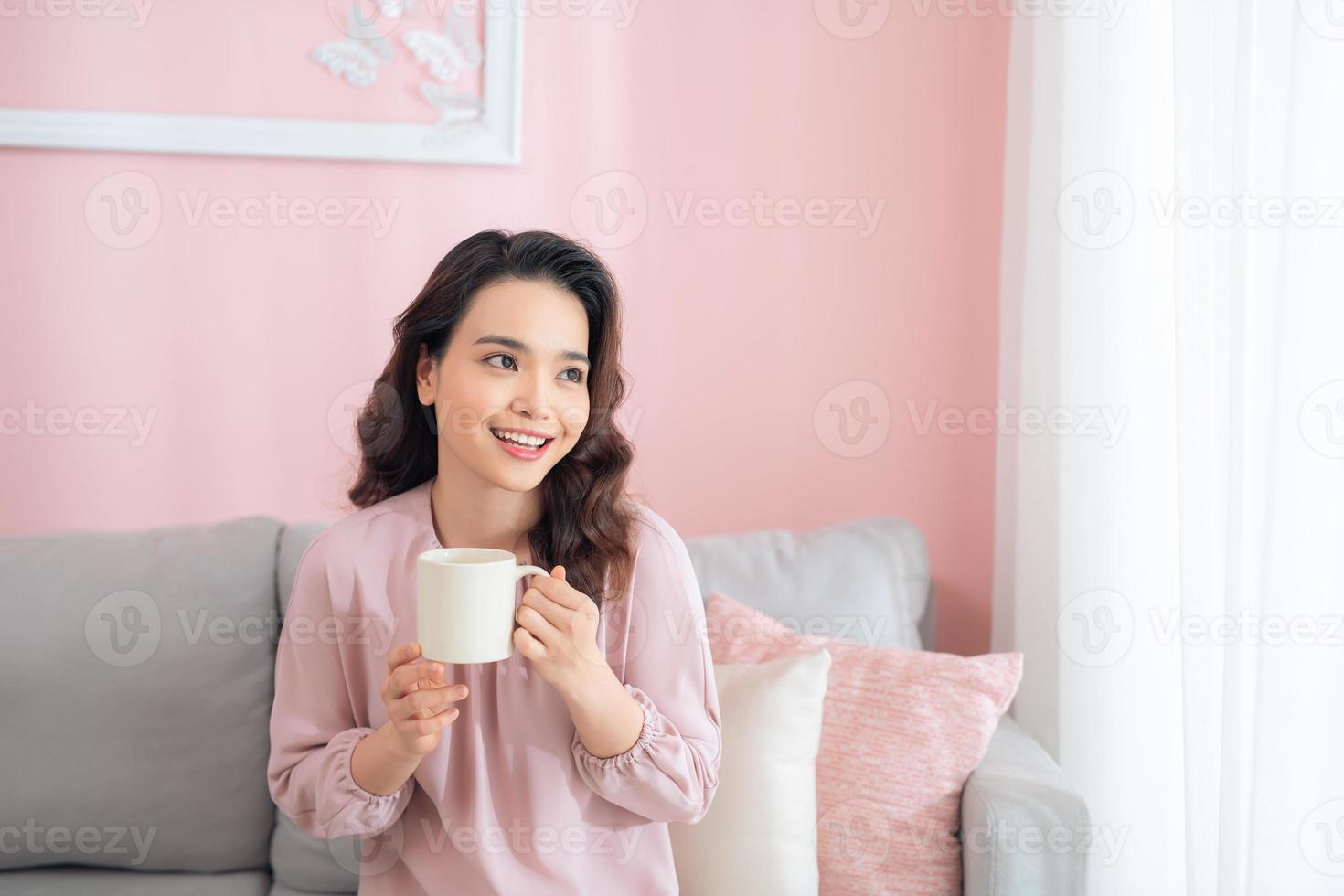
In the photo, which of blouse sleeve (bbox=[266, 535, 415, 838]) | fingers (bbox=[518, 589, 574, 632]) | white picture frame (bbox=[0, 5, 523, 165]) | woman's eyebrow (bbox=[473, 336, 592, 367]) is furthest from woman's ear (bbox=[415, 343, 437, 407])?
white picture frame (bbox=[0, 5, 523, 165])

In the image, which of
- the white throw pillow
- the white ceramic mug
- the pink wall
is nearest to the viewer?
the white ceramic mug

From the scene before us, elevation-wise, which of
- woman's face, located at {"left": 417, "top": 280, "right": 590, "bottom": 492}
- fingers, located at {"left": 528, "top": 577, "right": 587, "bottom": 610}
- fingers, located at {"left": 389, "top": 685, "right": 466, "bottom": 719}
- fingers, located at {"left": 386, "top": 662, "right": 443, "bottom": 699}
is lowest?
fingers, located at {"left": 389, "top": 685, "right": 466, "bottom": 719}

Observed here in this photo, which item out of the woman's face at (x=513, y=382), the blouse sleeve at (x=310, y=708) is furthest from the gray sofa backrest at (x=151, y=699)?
the woman's face at (x=513, y=382)

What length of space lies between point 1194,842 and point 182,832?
155 cm

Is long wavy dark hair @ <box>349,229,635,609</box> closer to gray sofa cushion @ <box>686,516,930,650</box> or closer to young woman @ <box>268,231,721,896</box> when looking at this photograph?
young woman @ <box>268,231,721,896</box>

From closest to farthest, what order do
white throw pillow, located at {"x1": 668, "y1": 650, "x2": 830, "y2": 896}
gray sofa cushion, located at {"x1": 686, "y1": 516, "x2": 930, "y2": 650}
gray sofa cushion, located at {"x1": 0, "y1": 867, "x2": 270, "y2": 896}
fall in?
1. white throw pillow, located at {"x1": 668, "y1": 650, "x2": 830, "y2": 896}
2. gray sofa cushion, located at {"x1": 0, "y1": 867, "x2": 270, "y2": 896}
3. gray sofa cushion, located at {"x1": 686, "y1": 516, "x2": 930, "y2": 650}

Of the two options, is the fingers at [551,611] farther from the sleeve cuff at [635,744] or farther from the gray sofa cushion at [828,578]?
the gray sofa cushion at [828,578]

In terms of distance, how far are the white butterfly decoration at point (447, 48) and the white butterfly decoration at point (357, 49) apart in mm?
51

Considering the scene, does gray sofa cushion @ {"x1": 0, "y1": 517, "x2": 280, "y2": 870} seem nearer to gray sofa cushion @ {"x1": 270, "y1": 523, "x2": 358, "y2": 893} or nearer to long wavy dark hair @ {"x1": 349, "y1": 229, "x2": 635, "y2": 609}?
gray sofa cushion @ {"x1": 270, "y1": 523, "x2": 358, "y2": 893}

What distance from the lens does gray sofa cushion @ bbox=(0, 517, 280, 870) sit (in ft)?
5.61

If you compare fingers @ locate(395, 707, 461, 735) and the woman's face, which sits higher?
the woman's face

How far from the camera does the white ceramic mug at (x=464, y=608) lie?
3.23 ft

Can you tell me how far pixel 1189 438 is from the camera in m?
1.35

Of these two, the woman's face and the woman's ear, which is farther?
the woman's ear
